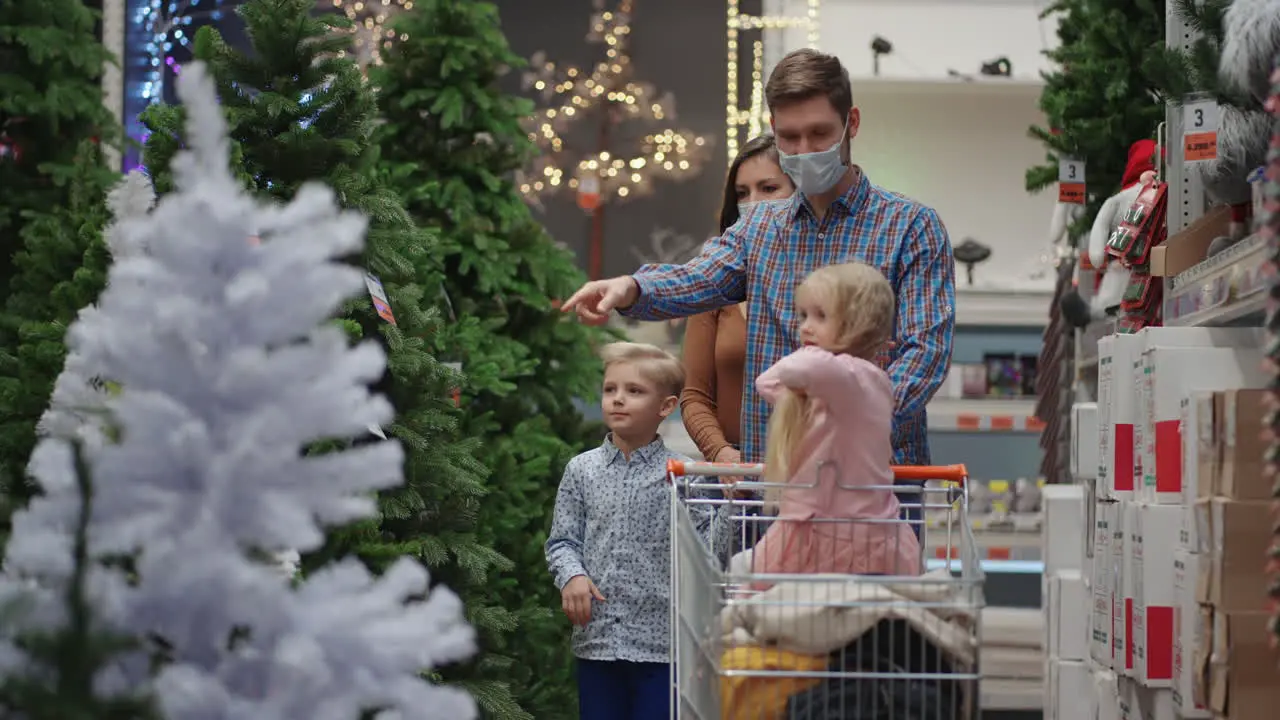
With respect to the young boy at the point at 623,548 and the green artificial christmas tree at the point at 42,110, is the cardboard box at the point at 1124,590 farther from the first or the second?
the green artificial christmas tree at the point at 42,110

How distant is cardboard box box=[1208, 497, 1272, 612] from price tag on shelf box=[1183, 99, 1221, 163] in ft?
3.13

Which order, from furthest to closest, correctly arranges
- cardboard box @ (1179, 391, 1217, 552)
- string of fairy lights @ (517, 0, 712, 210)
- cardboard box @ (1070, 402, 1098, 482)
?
string of fairy lights @ (517, 0, 712, 210) → cardboard box @ (1070, 402, 1098, 482) → cardboard box @ (1179, 391, 1217, 552)

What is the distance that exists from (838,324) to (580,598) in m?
1.37

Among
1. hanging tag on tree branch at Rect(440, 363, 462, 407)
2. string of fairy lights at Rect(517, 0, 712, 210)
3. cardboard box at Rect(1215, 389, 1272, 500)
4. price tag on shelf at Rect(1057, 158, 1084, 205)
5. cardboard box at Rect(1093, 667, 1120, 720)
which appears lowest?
cardboard box at Rect(1093, 667, 1120, 720)

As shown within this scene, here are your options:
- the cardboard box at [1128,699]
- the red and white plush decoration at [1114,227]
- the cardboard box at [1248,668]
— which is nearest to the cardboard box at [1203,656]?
the cardboard box at [1248,668]

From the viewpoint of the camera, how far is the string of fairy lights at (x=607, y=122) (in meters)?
9.70

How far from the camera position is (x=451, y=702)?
167cm

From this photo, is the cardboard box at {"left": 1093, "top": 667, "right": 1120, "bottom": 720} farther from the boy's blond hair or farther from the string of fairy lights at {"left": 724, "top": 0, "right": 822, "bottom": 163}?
the string of fairy lights at {"left": 724, "top": 0, "right": 822, "bottom": 163}

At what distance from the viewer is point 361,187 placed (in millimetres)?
3766

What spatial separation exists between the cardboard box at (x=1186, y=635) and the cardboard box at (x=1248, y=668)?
0.19 m

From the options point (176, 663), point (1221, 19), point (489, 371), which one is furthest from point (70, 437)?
point (489, 371)

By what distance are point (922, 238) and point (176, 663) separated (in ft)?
6.35

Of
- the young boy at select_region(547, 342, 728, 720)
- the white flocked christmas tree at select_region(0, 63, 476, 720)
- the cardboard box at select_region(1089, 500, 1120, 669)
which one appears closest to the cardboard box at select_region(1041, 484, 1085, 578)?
the cardboard box at select_region(1089, 500, 1120, 669)

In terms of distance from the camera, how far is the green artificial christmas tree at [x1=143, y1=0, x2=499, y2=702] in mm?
3688
